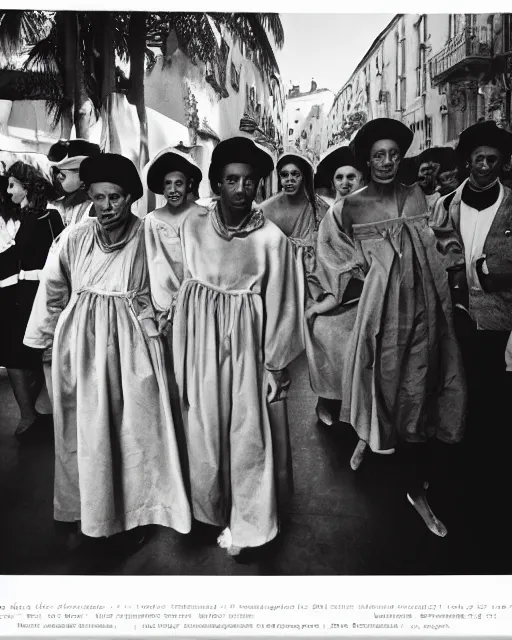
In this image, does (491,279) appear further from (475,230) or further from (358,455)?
(358,455)

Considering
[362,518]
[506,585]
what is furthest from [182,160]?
[506,585]

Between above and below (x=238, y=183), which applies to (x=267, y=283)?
below

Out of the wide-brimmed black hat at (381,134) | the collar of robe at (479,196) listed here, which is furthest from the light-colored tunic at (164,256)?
the collar of robe at (479,196)

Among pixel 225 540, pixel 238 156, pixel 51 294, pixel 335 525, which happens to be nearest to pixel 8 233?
pixel 51 294

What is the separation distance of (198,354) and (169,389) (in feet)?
0.70

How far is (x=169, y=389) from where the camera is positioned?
2.65 m

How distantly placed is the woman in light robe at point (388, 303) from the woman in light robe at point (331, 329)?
3cm

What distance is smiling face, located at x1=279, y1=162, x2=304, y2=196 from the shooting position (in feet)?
8.65

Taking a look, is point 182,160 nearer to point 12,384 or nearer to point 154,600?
point 12,384

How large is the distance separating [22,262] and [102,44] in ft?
3.38

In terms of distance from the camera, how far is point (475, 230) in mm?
2688

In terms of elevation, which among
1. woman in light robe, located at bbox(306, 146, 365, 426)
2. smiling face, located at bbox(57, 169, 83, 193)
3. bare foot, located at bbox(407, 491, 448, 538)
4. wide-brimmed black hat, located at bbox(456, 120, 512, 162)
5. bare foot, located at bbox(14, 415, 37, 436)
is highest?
wide-brimmed black hat, located at bbox(456, 120, 512, 162)

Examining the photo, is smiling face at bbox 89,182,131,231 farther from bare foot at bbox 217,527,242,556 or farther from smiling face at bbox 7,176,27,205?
bare foot at bbox 217,527,242,556

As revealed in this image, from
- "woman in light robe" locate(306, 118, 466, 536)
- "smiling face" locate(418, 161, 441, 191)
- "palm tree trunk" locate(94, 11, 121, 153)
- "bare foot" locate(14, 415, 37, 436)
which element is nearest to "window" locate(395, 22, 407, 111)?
"woman in light robe" locate(306, 118, 466, 536)
